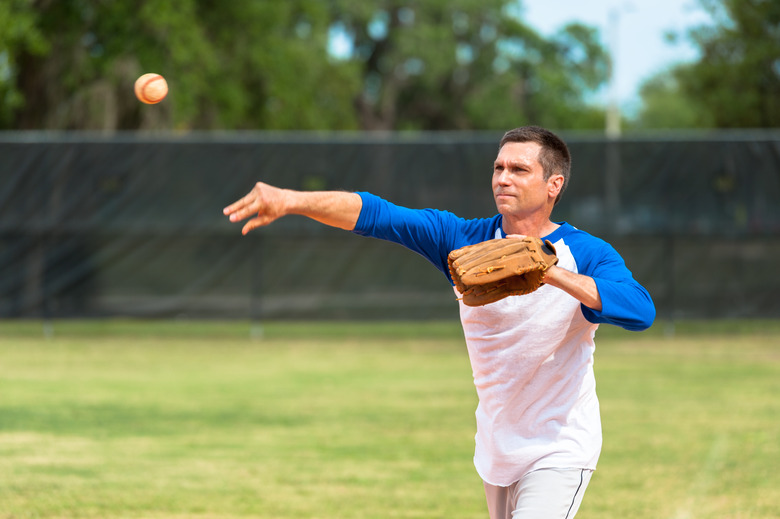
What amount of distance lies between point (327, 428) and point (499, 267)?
5.67 meters

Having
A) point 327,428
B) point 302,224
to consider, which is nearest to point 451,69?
point 302,224

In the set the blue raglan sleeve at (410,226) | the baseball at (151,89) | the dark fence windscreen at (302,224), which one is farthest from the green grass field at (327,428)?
the blue raglan sleeve at (410,226)

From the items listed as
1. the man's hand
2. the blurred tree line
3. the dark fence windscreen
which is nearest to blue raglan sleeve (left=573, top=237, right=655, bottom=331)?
the man's hand

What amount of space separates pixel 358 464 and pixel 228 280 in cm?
794

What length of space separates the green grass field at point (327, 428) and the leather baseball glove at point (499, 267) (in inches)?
115

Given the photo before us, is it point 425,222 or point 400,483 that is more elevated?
point 425,222

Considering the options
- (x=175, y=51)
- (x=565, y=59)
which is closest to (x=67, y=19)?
(x=175, y=51)

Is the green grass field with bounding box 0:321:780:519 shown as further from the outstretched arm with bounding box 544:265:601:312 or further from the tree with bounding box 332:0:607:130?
the tree with bounding box 332:0:607:130

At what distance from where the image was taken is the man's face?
3564 mm

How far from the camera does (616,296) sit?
3.20 m

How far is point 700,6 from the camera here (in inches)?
947

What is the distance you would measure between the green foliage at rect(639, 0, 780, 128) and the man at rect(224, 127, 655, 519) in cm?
2093

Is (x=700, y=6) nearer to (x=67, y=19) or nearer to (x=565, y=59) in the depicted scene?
(x=67, y=19)

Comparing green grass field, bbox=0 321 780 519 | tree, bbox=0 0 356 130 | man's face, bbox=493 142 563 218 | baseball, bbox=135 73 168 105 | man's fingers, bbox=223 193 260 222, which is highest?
tree, bbox=0 0 356 130
